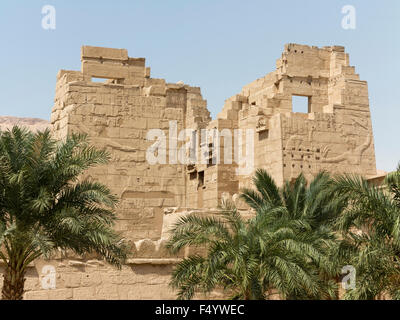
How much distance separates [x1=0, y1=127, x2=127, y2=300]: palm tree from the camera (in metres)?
11.7

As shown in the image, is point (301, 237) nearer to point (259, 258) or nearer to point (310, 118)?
point (259, 258)

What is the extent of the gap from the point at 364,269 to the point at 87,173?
10974mm

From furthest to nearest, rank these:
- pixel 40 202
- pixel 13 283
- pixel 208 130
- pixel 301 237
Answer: pixel 208 130
pixel 301 237
pixel 13 283
pixel 40 202

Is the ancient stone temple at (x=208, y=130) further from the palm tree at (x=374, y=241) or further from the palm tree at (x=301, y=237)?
the palm tree at (x=374, y=241)

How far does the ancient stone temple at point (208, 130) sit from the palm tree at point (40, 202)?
6.88m

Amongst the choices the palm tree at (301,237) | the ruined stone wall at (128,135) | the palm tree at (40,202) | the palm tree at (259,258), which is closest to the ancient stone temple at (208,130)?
the ruined stone wall at (128,135)

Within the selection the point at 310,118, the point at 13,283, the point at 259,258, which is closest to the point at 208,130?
the point at 310,118

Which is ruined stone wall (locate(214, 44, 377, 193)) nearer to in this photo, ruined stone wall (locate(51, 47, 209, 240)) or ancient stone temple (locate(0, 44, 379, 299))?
ancient stone temple (locate(0, 44, 379, 299))

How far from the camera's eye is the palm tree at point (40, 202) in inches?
459

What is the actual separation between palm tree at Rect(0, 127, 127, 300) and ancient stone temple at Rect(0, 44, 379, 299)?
6881 mm

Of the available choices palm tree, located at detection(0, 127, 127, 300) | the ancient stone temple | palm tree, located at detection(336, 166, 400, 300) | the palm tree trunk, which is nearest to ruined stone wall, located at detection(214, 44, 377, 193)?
the ancient stone temple

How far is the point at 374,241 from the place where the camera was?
38.2 ft

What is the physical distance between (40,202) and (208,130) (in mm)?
12715
